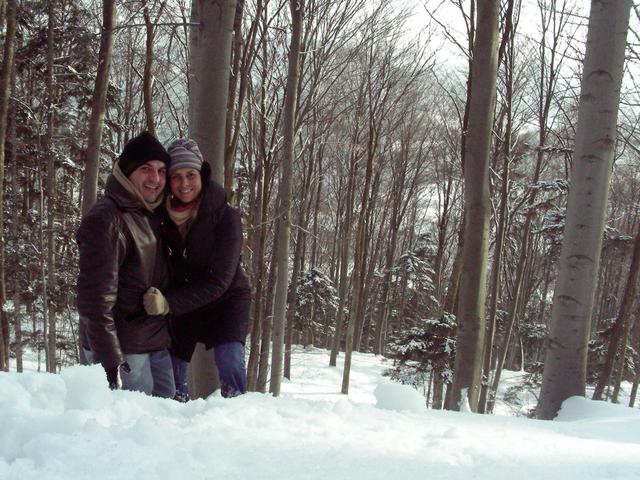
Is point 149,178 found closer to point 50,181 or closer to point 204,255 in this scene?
point 204,255

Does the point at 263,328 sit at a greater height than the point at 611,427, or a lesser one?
lesser

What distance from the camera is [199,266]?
2.89 m

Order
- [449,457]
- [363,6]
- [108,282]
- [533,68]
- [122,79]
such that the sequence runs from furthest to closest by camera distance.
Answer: [122,79], [533,68], [363,6], [108,282], [449,457]

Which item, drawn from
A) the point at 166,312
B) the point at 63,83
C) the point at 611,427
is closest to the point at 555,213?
the point at 611,427

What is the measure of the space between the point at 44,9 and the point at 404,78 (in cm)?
836

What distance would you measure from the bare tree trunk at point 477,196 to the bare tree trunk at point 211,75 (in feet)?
7.32

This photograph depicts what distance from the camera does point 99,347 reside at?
95.3 inches

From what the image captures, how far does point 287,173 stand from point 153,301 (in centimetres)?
458

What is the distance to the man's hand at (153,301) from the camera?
2.59m

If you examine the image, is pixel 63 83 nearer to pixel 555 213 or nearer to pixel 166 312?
pixel 166 312

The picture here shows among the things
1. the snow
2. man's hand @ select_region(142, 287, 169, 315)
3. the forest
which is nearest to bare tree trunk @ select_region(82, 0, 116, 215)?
the forest

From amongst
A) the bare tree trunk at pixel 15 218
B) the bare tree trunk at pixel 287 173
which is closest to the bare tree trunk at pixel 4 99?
the bare tree trunk at pixel 15 218

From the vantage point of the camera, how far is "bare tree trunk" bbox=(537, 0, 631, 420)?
399cm

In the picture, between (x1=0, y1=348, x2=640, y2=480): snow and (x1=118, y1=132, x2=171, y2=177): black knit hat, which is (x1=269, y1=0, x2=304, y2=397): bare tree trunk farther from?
(x1=0, y1=348, x2=640, y2=480): snow
